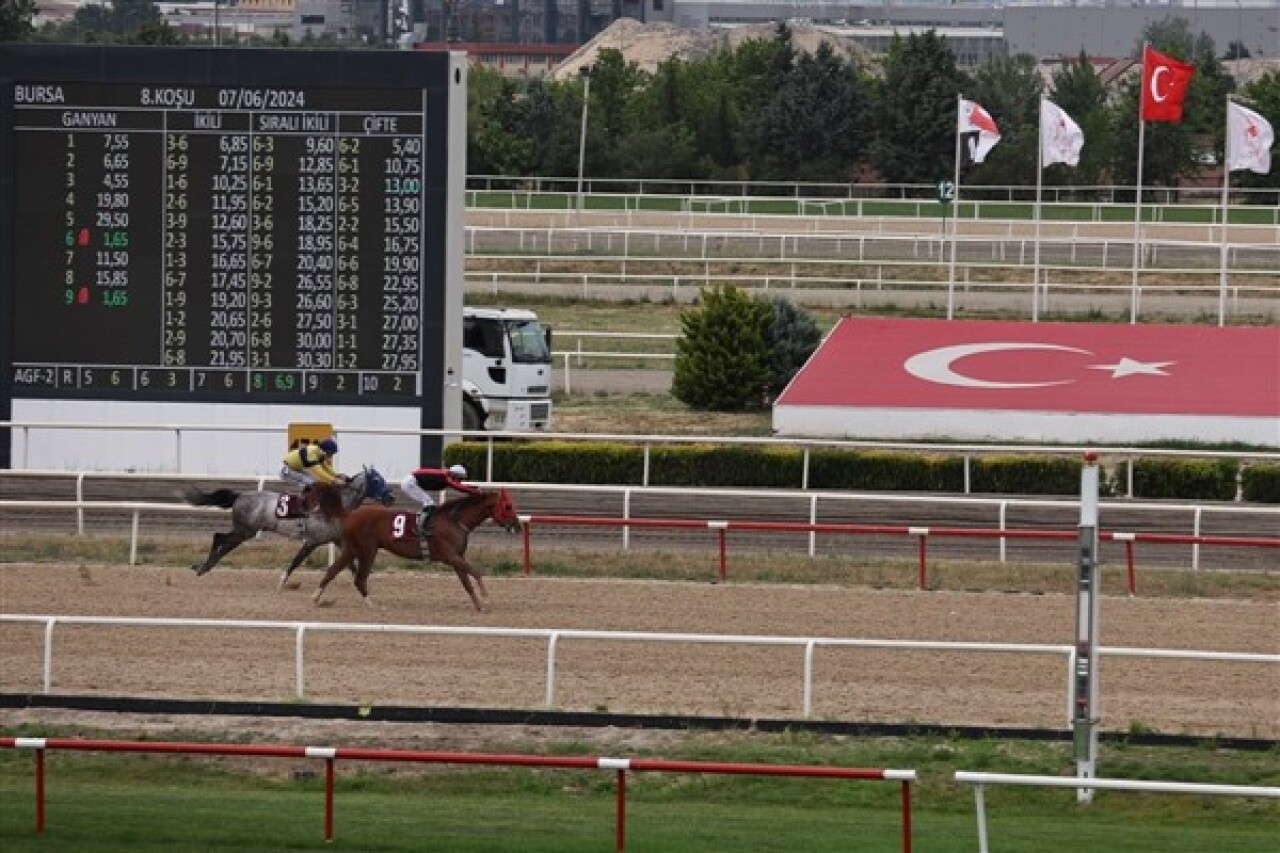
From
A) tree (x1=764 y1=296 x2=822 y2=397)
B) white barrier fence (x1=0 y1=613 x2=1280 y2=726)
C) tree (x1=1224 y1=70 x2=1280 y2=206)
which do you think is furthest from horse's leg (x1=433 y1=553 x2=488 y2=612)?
tree (x1=1224 y1=70 x2=1280 y2=206)

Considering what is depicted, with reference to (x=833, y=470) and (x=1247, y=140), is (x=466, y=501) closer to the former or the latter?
(x=833, y=470)

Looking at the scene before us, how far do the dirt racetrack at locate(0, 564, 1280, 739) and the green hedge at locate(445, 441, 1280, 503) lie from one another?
385 centimetres

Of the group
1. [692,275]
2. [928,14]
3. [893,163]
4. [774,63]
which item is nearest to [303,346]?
[692,275]

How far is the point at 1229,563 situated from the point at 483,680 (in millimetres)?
6548

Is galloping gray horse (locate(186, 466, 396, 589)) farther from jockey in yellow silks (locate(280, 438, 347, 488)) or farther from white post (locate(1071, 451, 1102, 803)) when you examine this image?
white post (locate(1071, 451, 1102, 803))

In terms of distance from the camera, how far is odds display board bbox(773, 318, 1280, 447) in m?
22.7

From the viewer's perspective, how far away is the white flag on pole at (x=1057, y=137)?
3100cm

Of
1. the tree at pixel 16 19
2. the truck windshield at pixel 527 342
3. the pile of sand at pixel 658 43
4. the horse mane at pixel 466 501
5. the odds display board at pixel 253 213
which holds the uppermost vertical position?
the pile of sand at pixel 658 43

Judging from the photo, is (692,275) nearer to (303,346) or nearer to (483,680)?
(303,346)

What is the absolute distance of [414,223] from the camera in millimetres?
19203

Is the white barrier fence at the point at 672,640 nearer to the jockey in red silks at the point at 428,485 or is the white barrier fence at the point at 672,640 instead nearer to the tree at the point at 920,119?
the jockey in red silks at the point at 428,485

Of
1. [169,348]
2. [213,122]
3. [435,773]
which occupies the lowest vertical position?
[435,773]

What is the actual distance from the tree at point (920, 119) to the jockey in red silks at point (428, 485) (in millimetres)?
37313

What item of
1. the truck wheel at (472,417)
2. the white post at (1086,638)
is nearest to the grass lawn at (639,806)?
the white post at (1086,638)
